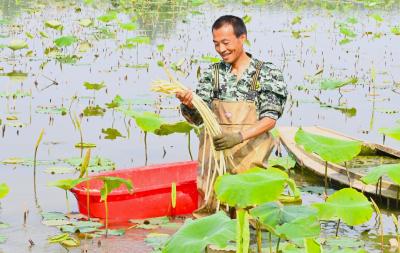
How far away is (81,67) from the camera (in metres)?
11.7

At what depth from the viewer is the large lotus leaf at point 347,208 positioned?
4.28 metres

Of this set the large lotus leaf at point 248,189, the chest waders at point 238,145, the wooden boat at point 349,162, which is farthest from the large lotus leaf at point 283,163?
the large lotus leaf at point 248,189

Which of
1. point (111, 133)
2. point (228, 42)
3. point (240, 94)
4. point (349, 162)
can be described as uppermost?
point (228, 42)

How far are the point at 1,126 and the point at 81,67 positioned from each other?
368 centimetres

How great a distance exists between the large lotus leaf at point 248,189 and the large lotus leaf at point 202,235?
94 millimetres

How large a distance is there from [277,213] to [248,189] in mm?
446

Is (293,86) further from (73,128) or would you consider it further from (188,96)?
(188,96)

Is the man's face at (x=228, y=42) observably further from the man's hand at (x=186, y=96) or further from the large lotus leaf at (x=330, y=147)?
the large lotus leaf at (x=330, y=147)

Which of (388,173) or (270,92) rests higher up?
(270,92)

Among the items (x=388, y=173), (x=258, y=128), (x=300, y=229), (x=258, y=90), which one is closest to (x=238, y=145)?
(x=258, y=128)

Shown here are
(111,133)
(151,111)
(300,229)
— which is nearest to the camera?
(300,229)

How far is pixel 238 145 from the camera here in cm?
481

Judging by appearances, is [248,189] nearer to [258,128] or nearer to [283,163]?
[258,128]

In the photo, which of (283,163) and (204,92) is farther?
(283,163)
